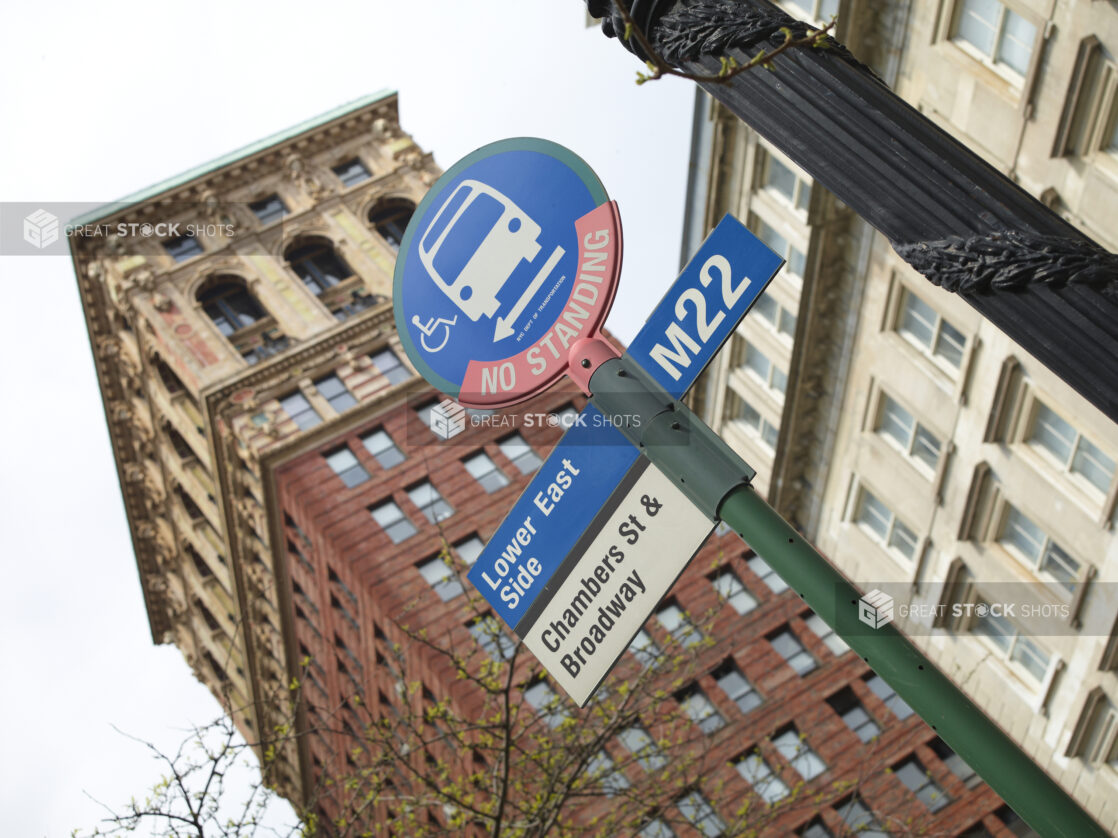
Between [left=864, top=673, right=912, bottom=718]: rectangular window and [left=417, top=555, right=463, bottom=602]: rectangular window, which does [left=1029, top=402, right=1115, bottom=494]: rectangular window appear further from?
[left=417, top=555, right=463, bottom=602]: rectangular window

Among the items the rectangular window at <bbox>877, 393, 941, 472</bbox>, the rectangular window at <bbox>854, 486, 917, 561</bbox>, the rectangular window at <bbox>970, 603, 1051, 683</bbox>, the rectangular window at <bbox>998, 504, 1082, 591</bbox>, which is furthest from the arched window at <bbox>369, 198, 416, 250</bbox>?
the rectangular window at <bbox>998, 504, 1082, 591</bbox>

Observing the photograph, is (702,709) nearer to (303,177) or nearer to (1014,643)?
(1014,643)

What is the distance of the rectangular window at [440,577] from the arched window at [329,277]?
1479 centimetres

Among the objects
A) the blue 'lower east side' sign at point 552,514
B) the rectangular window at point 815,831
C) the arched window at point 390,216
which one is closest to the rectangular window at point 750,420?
the rectangular window at point 815,831

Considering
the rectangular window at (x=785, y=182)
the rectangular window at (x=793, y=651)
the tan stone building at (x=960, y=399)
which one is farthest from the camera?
the rectangular window at (x=793, y=651)

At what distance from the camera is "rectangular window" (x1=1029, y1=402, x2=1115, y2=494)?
76.8ft

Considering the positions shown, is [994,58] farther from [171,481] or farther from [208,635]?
[208,635]

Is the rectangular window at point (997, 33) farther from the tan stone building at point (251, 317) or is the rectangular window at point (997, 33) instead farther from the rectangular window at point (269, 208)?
the rectangular window at point (269, 208)

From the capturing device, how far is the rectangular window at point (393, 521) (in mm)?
44156

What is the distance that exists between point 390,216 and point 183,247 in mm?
9301

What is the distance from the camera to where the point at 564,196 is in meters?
6.10

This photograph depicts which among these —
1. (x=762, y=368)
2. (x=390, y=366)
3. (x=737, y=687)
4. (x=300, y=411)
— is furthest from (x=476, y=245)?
(x=390, y=366)

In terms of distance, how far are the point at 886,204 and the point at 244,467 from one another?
48863mm

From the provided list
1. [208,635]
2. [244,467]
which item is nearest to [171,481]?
[208,635]
